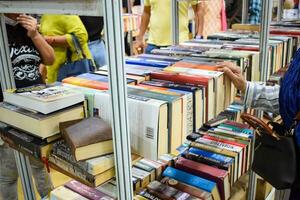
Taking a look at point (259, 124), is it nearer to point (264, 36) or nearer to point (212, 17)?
point (264, 36)

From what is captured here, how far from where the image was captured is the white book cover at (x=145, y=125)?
95cm

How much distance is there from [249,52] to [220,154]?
484mm

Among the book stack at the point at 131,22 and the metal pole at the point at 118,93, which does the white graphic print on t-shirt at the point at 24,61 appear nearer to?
the metal pole at the point at 118,93

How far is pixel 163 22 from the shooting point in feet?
8.66

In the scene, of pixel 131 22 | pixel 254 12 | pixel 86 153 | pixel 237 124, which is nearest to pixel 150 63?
pixel 86 153

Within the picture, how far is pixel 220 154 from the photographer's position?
5.03 feet

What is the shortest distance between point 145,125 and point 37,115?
12.6 inches

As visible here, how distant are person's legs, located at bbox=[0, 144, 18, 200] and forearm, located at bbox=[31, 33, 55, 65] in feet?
1.42

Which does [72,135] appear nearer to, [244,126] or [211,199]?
[211,199]

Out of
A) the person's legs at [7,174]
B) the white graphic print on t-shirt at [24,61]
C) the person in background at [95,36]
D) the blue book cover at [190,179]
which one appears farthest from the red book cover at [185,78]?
the person in background at [95,36]

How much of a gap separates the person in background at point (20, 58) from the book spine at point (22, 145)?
1.34ft

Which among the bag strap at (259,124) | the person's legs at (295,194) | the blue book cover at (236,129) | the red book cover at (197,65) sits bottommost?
the person's legs at (295,194)

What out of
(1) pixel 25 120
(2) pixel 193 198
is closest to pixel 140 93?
(1) pixel 25 120

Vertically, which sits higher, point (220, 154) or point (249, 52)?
point (249, 52)
